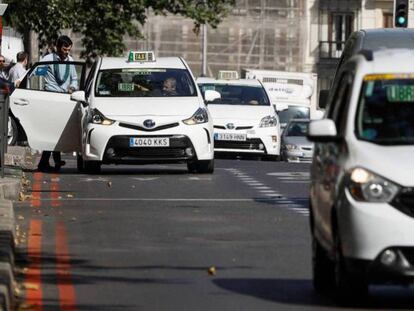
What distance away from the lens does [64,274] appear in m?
12.7

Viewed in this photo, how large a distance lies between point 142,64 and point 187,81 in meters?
0.73

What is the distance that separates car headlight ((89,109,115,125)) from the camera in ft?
77.2

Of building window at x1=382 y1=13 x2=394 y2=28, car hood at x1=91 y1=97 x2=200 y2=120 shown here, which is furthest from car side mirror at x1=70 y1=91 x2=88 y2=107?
building window at x1=382 y1=13 x2=394 y2=28

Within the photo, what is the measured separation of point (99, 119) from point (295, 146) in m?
19.6

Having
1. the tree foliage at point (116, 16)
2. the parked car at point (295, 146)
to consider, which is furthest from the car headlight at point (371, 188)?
the tree foliage at point (116, 16)

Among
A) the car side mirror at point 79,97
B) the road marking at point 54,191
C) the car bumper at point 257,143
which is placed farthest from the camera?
the car bumper at point 257,143

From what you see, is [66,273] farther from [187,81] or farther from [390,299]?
[187,81]

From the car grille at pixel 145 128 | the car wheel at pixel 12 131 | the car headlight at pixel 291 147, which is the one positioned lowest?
the car headlight at pixel 291 147

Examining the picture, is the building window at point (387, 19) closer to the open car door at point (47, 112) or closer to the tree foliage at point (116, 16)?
the tree foliage at point (116, 16)

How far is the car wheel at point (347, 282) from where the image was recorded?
1053 centimetres

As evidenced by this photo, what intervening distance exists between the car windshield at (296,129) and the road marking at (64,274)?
29.0 meters

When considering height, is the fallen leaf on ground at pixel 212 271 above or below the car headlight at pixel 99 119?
above

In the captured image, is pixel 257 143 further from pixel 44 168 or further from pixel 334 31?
pixel 334 31

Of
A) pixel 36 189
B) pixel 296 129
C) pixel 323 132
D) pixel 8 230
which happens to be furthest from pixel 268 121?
pixel 323 132
